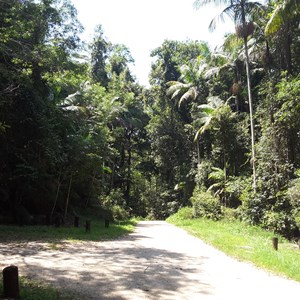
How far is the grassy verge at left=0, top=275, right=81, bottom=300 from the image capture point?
499 cm

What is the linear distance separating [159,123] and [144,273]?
30.4 meters

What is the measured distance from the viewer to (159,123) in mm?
37000

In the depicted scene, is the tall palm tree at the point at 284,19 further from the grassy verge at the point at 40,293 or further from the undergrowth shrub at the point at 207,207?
the grassy verge at the point at 40,293

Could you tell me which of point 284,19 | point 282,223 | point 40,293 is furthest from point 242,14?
point 40,293

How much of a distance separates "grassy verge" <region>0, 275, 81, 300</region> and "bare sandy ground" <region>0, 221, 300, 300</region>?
250 millimetres

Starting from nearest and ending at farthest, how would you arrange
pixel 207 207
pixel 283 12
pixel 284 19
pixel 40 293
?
pixel 40 293, pixel 283 12, pixel 284 19, pixel 207 207

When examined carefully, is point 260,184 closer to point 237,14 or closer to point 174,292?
point 237,14

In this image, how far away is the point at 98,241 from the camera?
40.4ft

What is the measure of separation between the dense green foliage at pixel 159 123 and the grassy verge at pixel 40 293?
6988 mm

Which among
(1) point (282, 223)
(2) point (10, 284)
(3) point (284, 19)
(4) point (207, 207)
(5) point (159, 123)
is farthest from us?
(5) point (159, 123)

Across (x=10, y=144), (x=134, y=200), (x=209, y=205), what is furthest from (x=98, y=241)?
(x=134, y=200)

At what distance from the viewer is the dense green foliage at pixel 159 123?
1371 cm

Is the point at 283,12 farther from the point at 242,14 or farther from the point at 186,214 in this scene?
the point at 186,214

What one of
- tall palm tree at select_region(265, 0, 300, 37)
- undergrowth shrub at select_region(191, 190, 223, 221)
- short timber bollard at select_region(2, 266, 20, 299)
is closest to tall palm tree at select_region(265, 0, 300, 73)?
tall palm tree at select_region(265, 0, 300, 37)
